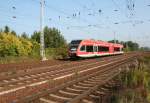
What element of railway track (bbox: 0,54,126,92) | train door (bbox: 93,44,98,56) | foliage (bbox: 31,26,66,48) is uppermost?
foliage (bbox: 31,26,66,48)

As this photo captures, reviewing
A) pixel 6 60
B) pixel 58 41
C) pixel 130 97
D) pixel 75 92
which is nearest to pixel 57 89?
pixel 75 92

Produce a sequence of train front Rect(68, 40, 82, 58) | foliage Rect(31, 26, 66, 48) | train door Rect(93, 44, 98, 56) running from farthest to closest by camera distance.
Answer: foliage Rect(31, 26, 66, 48) < train door Rect(93, 44, 98, 56) < train front Rect(68, 40, 82, 58)

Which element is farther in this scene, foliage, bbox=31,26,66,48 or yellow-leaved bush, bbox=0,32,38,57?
foliage, bbox=31,26,66,48

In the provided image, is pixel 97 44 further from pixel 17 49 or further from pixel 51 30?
pixel 51 30

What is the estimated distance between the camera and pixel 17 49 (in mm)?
42656

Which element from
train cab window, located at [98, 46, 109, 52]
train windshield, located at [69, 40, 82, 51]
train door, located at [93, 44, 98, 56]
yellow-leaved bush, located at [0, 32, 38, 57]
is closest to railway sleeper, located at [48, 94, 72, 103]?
train windshield, located at [69, 40, 82, 51]

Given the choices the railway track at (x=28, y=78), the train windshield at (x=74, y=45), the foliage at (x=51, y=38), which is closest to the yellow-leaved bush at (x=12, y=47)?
the train windshield at (x=74, y=45)

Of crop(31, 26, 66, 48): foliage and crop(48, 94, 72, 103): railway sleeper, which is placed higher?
crop(31, 26, 66, 48): foliage

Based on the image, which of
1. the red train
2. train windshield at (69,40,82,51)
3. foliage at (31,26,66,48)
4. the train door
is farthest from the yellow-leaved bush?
foliage at (31,26,66,48)

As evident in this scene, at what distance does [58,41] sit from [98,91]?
8951cm

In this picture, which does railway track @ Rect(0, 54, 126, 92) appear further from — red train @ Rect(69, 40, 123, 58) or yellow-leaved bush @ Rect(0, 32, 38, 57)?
yellow-leaved bush @ Rect(0, 32, 38, 57)

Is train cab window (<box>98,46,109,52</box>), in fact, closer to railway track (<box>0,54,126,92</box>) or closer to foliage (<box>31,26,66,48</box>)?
railway track (<box>0,54,126,92</box>)

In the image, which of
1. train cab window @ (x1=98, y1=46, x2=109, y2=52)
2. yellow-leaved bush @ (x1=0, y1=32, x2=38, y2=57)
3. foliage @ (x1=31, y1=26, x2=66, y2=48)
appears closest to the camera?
yellow-leaved bush @ (x1=0, y1=32, x2=38, y2=57)

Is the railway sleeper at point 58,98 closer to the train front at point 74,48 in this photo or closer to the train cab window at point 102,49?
the train front at point 74,48
